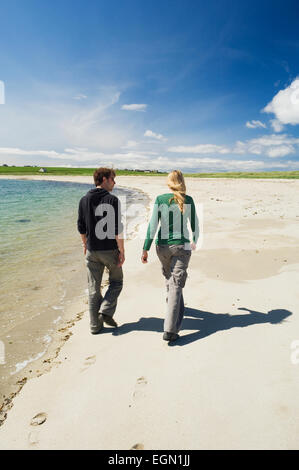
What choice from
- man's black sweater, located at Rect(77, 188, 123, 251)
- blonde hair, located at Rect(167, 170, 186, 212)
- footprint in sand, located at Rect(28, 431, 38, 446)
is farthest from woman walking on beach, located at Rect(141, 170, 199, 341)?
footprint in sand, located at Rect(28, 431, 38, 446)

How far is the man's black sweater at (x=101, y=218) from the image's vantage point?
161 inches

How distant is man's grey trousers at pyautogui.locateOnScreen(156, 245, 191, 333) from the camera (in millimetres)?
4027

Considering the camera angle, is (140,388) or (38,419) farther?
(140,388)

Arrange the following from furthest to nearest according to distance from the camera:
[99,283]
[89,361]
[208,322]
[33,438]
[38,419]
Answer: [208,322] < [99,283] < [89,361] < [38,419] < [33,438]

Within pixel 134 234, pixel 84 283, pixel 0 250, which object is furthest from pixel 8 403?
pixel 134 234

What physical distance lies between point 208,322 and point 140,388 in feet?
6.35

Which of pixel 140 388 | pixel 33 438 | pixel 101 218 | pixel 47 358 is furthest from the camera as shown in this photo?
pixel 101 218

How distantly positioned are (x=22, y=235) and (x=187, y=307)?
10360mm

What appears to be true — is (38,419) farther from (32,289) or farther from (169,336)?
(32,289)

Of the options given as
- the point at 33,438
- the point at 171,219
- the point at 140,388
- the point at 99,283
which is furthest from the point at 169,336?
the point at 33,438

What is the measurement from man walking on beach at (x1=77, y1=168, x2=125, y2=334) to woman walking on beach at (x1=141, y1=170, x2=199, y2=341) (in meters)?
0.64

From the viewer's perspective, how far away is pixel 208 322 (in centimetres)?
464

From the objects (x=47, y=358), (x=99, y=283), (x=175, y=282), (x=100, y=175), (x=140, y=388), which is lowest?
(x=47, y=358)

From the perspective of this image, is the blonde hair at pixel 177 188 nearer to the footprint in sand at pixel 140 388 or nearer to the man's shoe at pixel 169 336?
the man's shoe at pixel 169 336
